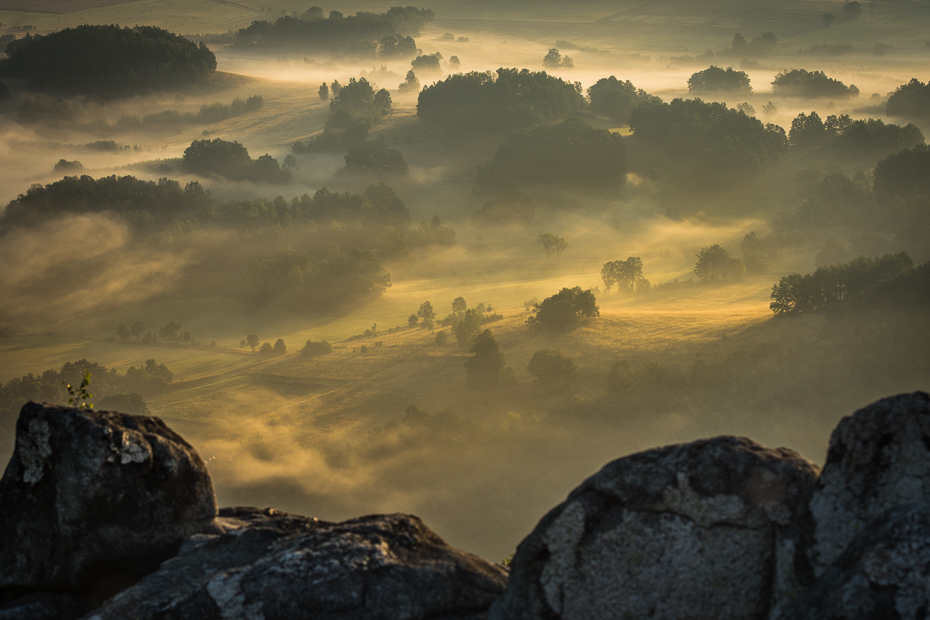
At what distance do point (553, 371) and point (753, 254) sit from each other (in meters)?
61.5

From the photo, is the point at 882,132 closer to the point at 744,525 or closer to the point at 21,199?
the point at 744,525

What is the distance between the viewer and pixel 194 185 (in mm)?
195750

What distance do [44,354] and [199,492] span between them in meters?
143

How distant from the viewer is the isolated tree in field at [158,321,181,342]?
128 m

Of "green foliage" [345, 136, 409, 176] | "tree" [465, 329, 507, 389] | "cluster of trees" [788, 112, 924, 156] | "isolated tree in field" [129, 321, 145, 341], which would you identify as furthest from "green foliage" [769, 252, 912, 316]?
"green foliage" [345, 136, 409, 176]

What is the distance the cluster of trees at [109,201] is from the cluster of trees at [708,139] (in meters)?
123

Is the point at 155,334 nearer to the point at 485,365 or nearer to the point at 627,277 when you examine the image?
the point at 485,365

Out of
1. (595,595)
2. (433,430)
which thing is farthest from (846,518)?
(433,430)

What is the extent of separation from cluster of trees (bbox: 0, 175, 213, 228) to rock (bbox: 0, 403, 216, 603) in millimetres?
188161

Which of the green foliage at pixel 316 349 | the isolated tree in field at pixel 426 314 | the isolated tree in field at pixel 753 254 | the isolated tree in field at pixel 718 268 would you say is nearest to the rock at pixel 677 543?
the green foliage at pixel 316 349

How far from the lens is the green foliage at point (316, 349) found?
11069 cm

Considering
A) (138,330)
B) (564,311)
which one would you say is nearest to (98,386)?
(138,330)

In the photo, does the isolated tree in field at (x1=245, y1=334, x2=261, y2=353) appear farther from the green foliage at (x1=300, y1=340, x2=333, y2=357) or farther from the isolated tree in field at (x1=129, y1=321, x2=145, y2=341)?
the isolated tree in field at (x1=129, y1=321, x2=145, y2=341)

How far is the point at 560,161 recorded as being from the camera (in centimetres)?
18575
